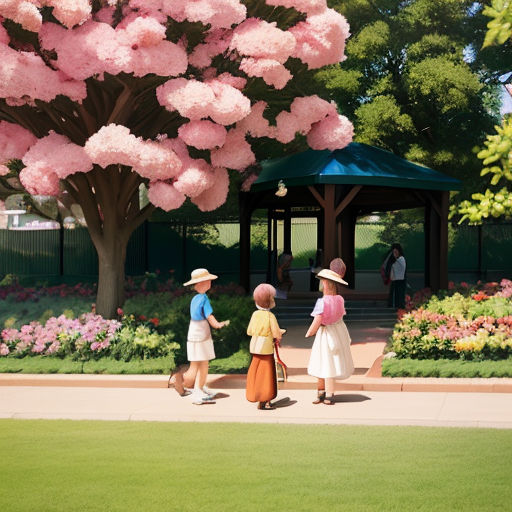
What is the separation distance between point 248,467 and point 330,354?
11.8 ft

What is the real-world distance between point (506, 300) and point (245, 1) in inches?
256

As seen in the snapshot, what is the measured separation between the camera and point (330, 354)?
1149 cm

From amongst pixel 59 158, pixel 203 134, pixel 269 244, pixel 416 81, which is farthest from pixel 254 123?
pixel 416 81

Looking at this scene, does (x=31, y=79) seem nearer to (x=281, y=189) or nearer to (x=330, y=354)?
(x=330, y=354)

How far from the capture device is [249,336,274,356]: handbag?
11.1 metres

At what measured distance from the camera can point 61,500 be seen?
7102 millimetres

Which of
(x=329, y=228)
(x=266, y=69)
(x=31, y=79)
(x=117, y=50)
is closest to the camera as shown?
(x=117, y=50)

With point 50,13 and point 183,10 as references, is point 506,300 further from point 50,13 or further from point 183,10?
point 50,13

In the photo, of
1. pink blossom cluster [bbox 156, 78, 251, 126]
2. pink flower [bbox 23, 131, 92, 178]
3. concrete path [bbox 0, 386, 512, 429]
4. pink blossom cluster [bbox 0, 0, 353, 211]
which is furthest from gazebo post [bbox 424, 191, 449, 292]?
pink flower [bbox 23, 131, 92, 178]

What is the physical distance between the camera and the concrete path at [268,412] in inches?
416

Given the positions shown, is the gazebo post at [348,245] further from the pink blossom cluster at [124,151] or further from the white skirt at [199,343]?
the white skirt at [199,343]

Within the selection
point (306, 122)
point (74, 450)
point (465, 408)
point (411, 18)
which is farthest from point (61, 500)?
point (411, 18)

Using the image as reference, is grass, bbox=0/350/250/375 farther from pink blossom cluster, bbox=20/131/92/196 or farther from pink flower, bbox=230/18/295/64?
pink flower, bbox=230/18/295/64

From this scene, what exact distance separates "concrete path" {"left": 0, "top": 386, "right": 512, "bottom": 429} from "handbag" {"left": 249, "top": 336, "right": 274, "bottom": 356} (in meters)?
0.71
